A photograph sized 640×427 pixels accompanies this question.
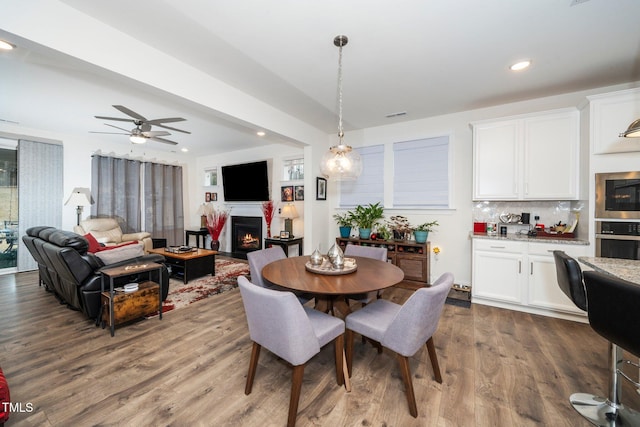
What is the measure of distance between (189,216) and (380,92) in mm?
6340

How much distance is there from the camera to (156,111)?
3770 mm

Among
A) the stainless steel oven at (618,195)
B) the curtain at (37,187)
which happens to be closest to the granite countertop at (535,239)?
the stainless steel oven at (618,195)

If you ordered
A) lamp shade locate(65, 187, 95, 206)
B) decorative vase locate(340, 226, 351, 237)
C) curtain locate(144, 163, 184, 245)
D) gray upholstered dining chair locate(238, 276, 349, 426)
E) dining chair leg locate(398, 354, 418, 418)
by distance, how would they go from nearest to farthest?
gray upholstered dining chair locate(238, 276, 349, 426)
dining chair leg locate(398, 354, 418, 418)
decorative vase locate(340, 226, 351, 237)
lamp shade locate(65, 187, 95, 206)
curtain locate(144, 163, 184, 245)

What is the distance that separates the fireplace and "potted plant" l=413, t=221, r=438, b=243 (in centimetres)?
361

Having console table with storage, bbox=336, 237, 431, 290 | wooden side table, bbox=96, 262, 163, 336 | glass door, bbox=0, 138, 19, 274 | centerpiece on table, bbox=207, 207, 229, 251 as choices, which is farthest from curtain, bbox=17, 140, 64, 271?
console table with storage, bbox=336, 237, 431, 290

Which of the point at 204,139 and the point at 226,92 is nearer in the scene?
the point at 226,92

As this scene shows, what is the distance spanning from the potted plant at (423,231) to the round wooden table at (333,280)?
171cm

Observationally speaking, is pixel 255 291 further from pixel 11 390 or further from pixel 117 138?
pixel 117 138

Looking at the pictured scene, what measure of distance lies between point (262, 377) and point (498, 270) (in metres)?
2.96

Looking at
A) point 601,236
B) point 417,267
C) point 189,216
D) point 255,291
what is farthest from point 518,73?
point 189,216

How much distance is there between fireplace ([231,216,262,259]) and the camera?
605 centimetres

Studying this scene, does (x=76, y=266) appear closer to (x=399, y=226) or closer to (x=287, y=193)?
(x=287, y=193)

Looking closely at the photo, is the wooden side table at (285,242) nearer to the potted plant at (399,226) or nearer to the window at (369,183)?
the window at (369,183)

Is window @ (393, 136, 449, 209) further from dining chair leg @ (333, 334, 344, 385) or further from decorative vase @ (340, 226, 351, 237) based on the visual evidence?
dining chair leg @ (333, 334, 344, 385)
